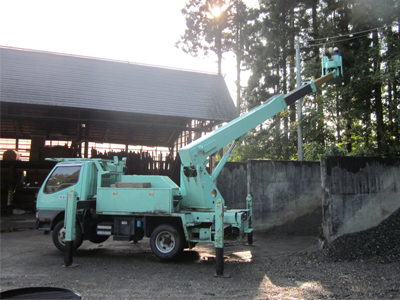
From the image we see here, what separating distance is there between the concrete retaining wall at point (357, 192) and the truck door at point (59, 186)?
6.42 metres

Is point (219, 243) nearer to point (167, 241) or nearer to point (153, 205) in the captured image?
point (167, 241)

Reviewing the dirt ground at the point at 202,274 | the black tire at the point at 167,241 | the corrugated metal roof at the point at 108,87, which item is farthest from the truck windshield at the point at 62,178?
the corrugated metal roof at the point at 108,87

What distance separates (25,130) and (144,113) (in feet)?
37.1

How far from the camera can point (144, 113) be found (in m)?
16.3

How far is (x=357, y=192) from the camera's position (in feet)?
27.5

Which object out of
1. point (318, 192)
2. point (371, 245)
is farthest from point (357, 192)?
point (318, 192)

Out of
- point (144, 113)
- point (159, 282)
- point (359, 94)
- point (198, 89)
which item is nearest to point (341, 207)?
point (159, 282)

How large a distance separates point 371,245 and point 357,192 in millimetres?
1366

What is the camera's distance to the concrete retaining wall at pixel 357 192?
8180mm

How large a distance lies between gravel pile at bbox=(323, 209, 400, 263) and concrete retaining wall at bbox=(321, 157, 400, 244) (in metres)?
0.16

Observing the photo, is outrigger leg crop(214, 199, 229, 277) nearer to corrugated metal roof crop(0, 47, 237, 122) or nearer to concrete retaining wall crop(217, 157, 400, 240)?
concrete retaining wall crop(217, 157, 400, 240)

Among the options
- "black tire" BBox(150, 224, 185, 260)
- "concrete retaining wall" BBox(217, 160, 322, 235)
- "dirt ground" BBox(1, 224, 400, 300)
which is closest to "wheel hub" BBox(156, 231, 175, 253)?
"black tire" BBox(150, 224, 185, 260)

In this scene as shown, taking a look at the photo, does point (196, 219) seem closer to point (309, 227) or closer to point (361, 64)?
point (309, 227)

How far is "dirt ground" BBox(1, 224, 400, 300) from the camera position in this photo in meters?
5.42
